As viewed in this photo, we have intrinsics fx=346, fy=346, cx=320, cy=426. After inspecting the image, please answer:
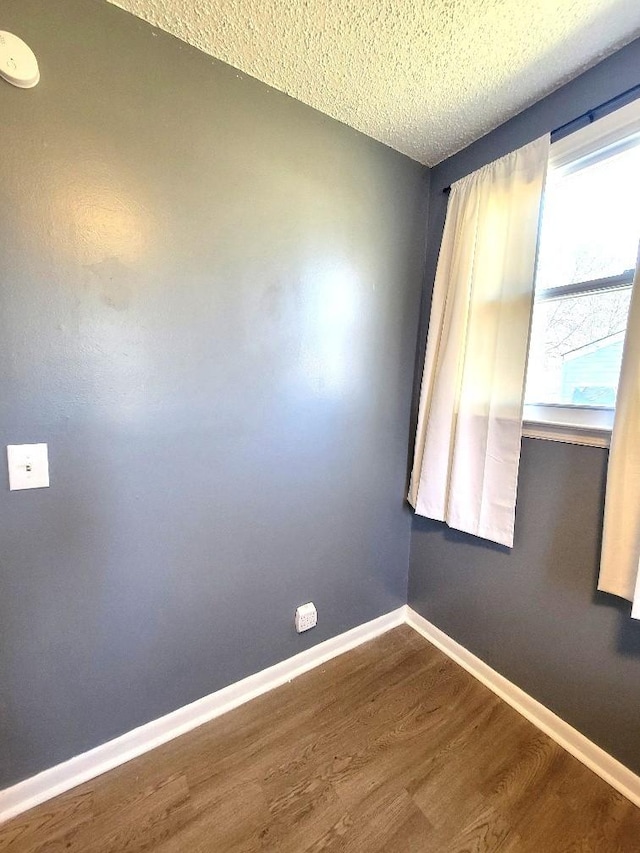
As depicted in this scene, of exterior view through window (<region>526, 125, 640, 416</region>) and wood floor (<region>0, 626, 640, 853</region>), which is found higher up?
exterior view through window (<region>526, 125, 640, 416</region>)

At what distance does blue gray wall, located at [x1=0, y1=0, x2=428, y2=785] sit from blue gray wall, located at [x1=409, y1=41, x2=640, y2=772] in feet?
2.03

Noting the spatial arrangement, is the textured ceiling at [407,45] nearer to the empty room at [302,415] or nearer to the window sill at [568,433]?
the empty room at [302,415]

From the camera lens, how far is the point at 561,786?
118 cm

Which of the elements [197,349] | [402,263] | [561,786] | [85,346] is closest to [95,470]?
[85,346]

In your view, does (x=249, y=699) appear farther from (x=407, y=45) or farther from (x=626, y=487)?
(x=407, y=45)

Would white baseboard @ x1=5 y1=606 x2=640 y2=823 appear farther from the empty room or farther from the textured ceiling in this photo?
the textured ceiling

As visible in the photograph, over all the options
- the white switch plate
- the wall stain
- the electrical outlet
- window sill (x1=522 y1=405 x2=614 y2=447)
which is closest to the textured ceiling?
the wall stain

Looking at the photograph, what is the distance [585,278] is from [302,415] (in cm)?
120

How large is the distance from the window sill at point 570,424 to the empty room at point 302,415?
0.04 feet

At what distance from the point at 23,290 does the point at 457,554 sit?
1960 mm

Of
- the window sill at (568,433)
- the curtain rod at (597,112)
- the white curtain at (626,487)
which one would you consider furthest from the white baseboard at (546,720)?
the curtain rod at (597,112)

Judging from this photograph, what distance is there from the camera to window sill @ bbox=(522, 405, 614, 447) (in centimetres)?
120

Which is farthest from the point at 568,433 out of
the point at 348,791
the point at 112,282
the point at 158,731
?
the point at 158,731

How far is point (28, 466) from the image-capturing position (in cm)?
99
